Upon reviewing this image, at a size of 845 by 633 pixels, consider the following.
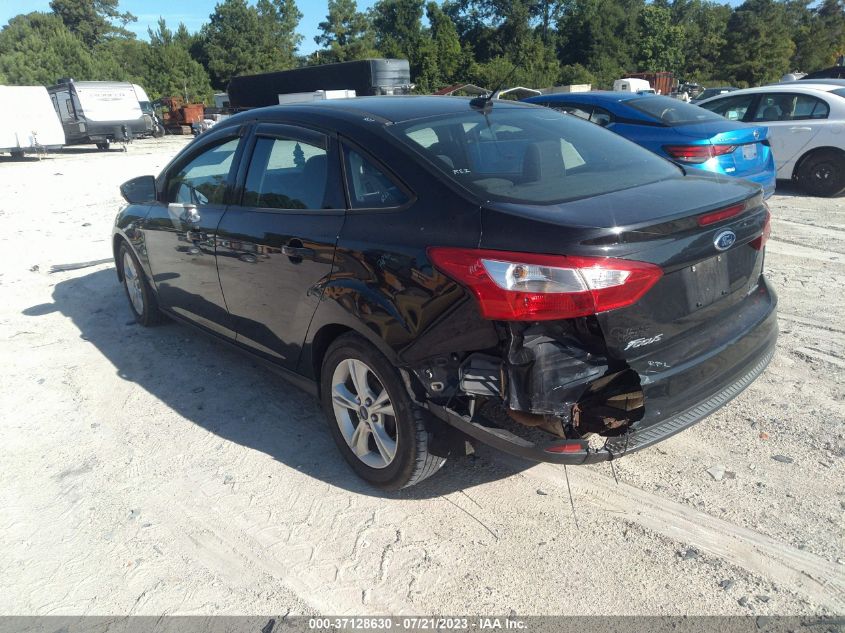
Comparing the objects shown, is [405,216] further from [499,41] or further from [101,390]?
[499,41]

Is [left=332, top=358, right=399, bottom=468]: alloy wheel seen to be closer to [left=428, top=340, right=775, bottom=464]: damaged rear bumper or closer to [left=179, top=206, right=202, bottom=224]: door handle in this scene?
[left=428, top=340, right=775, bottom=464]: damaged rear bumper

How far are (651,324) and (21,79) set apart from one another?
49.0 m

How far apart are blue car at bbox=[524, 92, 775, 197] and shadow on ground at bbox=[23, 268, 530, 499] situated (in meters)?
4.52

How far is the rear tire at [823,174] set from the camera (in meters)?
9.20

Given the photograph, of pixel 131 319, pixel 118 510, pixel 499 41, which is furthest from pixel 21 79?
pixel 499 41

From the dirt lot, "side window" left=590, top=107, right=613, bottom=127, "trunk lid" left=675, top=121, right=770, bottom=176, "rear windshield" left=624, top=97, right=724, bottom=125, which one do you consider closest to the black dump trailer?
"side window" left=590, top=107, right=613, bottom=127

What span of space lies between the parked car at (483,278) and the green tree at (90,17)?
101 meters

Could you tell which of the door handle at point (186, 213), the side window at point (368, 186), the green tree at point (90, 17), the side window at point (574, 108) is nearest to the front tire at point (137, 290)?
the door handle at point (186, 213)

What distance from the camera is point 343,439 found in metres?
3.24

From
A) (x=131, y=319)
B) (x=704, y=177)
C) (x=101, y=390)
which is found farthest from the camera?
(x=131, y=319)

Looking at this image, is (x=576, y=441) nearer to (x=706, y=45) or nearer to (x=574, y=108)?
(x=574, y=108)

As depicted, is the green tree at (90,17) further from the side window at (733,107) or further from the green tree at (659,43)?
the side window at (733,107)

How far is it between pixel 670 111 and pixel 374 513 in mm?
6332

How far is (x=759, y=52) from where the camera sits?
59.2 m
